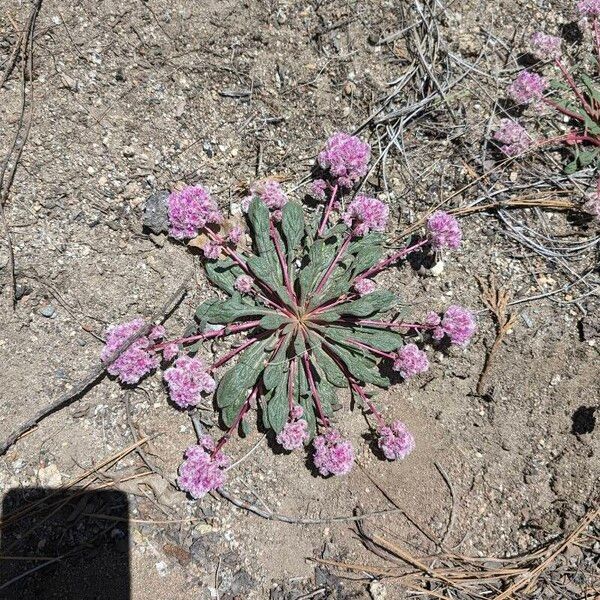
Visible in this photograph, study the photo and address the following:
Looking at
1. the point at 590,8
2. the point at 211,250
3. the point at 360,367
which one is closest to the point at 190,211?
the point at 211,250

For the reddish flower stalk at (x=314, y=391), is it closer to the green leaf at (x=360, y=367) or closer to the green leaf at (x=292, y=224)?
the green leaf at (x=360, y=367)

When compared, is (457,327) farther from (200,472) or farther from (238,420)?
(200,472)

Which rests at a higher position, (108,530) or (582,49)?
(582,49)

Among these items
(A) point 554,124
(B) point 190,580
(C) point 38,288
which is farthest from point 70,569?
(A) point 554,124

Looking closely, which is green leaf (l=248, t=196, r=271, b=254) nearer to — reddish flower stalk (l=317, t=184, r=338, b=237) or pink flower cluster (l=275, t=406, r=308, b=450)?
reddish flower stalk (l=317, t=184, r=338, b=237)

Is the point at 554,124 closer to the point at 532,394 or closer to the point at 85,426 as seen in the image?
the point at 532,394

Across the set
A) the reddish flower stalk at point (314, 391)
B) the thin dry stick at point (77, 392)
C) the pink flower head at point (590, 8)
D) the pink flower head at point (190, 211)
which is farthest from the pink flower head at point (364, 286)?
the pink flower head at point (590, 8)

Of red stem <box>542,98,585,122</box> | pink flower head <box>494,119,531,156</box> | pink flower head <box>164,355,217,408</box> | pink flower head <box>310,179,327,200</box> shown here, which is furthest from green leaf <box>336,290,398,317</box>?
red stem <box>542,98,585,122</box>

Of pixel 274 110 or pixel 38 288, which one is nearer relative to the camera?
pixel 38 288
